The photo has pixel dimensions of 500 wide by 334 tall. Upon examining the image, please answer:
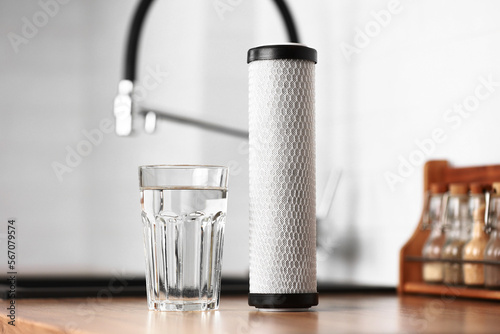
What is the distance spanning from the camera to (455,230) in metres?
1.10

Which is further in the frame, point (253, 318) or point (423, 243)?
point (423, 243)

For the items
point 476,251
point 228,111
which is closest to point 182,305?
point 476,251

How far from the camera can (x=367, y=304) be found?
0.97 meters

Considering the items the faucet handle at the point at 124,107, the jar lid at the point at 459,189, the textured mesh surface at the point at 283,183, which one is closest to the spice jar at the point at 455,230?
the jar lid at the point at 459,189

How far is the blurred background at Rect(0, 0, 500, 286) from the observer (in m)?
1.18

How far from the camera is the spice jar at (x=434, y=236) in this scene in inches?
43.7

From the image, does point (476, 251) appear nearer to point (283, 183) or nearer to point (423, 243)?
point (423, 243)

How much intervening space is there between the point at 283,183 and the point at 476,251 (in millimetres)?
359

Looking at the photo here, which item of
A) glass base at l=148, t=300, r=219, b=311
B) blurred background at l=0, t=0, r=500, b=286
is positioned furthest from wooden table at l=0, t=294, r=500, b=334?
blurred background at l=0, t=0, r=500, b=286

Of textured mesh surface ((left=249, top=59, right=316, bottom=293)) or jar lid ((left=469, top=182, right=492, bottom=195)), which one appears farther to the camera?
jar lid ((left=469, top=182, right=492, bottom=195))

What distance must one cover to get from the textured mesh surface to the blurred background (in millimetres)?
383

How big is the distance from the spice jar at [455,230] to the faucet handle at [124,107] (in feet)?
1.80

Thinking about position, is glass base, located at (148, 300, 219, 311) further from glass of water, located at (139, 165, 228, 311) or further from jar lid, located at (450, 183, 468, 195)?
jar lid, located at (450, 183, 468, 195)

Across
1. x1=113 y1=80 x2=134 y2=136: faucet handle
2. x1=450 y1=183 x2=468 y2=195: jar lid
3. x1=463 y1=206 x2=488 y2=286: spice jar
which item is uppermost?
x1=113 y1=80 x2=134 y2=136: faucet handle
